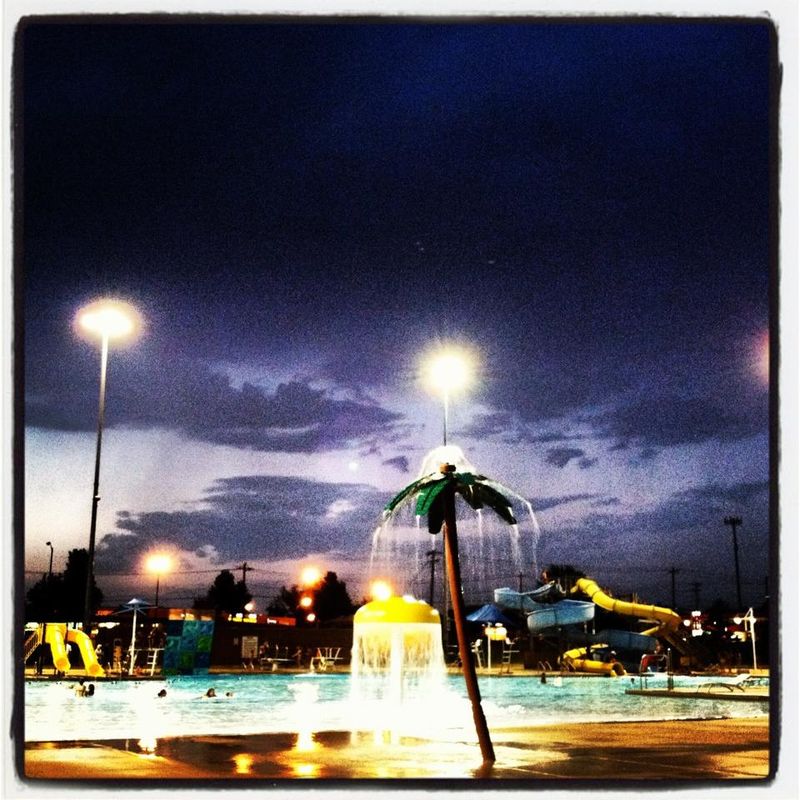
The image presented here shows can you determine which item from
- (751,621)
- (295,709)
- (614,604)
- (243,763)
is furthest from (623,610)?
(243,763)

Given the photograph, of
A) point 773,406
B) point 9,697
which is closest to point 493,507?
point 773,406

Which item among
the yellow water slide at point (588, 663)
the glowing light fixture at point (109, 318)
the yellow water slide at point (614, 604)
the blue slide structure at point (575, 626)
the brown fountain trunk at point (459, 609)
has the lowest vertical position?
the yellow water slide at point (588, 663)

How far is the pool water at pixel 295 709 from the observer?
12414 millimetres

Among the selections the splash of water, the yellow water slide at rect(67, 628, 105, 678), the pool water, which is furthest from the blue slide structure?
the splash of water

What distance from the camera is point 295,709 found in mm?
16922

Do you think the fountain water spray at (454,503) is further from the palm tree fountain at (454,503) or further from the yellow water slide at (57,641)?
the yellow water slide at (57,641)

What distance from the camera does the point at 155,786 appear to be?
7.33 meters

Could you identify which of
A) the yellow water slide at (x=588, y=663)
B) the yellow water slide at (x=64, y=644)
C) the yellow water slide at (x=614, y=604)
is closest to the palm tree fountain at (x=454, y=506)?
the yellow water slide at (x=64, y=644)

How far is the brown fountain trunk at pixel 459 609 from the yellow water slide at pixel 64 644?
1313cm

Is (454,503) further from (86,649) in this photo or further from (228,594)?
(228,594)

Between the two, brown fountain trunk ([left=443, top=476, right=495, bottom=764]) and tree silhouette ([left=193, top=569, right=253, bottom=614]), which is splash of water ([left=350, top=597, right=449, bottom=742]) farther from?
tree silhouette ([left=193, top=569, right=253, bottom=614])

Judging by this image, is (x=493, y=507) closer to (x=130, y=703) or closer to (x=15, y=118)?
(x=15, y=118)

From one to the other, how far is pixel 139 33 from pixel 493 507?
5159 millimetres

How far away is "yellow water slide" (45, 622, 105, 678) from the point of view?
809 inches
